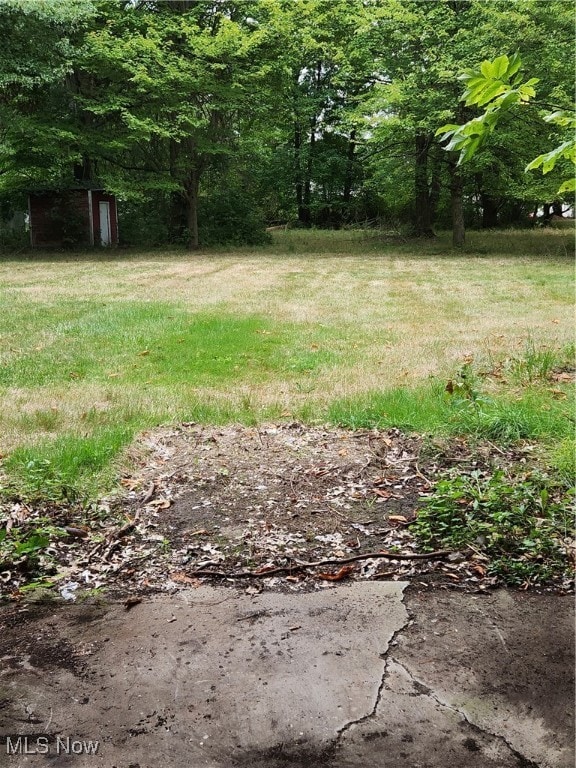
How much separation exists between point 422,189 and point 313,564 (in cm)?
2414

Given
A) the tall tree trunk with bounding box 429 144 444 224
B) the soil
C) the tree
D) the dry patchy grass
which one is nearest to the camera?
the tree

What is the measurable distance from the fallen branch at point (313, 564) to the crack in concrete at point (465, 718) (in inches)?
30.3

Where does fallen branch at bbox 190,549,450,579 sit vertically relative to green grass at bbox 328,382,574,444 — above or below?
below

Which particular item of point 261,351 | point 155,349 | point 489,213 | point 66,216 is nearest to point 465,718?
point 261,351

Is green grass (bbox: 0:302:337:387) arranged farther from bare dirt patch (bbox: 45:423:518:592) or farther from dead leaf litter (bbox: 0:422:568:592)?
dead leaf litter (bbox: 0:422:568:592)

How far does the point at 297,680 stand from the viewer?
2.30m

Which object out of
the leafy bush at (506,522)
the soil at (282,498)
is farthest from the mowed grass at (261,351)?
the leafy bush at (506,522)

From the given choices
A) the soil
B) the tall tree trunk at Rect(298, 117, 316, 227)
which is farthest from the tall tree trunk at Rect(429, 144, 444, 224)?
the soil

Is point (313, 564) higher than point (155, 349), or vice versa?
point (155, 349)

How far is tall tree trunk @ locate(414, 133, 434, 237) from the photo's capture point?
2266cm

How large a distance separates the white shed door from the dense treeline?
872 millimetres

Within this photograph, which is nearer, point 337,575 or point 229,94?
point 337,575

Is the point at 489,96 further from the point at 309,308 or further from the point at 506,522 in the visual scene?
the point at 309,308

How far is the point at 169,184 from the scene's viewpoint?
21969mm
